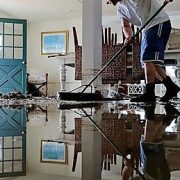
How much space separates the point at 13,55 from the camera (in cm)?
735

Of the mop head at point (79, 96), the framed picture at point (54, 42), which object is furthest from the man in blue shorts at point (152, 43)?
the framed picture at point (54, 42)

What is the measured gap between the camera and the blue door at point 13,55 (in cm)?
710

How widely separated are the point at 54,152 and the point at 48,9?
820 cm

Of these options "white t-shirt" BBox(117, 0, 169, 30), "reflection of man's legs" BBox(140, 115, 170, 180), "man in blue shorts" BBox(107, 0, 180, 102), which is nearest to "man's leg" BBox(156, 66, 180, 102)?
"man in blue shorts" BBox(107, 0, 180, 102)

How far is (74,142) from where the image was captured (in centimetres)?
84

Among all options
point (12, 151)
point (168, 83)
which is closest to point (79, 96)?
point (168, 83)

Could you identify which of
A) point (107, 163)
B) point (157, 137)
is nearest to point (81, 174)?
point (107, 163)

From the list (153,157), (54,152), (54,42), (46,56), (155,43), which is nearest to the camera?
(153,157)

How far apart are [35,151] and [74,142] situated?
116 millimetres

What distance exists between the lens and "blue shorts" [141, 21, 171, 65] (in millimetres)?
2459

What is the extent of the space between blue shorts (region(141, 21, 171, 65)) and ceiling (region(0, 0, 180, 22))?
511cm

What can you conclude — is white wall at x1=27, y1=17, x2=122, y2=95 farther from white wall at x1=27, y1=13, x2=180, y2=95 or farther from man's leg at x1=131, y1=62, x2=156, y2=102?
man's leg at x1=131, y1=62, x2=156, y2=102

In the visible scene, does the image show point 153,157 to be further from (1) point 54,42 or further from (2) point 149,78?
(1) point 54,42

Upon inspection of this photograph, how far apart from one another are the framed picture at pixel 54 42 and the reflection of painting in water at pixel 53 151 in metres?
8.56
